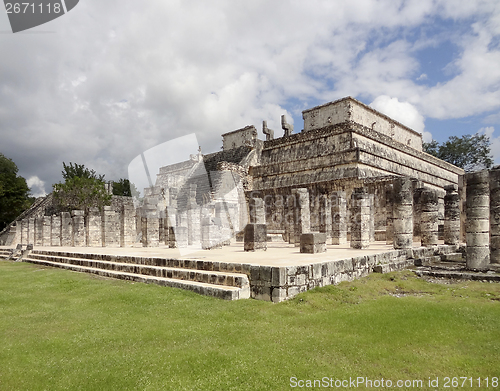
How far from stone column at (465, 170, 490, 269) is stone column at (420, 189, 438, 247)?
2.97 m

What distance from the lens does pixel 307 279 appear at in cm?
599

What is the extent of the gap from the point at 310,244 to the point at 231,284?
4.19m

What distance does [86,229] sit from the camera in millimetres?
18703

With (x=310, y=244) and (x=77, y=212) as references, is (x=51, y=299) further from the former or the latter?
(x=77, y=212)

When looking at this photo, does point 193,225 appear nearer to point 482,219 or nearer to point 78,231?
point 78,231

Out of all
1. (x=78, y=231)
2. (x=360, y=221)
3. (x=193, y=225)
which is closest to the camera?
(x=360, y=221)

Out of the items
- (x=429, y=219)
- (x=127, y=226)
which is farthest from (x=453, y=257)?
(x=127, y=226)

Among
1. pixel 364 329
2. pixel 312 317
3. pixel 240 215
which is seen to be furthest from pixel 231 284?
pixel 240 215

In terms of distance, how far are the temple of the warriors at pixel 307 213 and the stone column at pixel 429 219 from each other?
4 centimetres

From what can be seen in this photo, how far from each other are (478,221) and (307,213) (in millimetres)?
6281

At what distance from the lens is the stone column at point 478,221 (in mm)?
8234

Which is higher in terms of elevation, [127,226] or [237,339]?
[127,226]

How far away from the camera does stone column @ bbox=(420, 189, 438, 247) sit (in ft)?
38.1

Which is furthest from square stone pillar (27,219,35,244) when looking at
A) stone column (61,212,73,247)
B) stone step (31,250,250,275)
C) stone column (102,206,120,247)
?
stone step (31,250,250,275)
